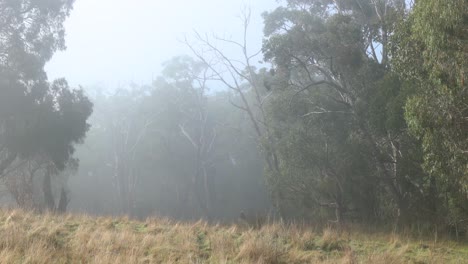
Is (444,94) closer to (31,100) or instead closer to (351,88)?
(351,88)

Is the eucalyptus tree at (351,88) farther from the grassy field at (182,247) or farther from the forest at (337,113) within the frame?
the grassy field at (182,247)

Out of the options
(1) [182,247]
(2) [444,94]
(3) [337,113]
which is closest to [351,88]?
(3) [337,113]

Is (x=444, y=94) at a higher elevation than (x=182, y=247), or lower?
higher

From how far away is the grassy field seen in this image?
19.5 ft

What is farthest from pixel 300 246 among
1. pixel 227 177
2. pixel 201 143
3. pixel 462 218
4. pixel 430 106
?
pixel 227 177

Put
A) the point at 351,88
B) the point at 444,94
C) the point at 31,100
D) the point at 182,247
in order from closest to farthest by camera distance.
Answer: the point at 182,247 → the point at 444,94 → the point at 351,88 → the point at 31,100

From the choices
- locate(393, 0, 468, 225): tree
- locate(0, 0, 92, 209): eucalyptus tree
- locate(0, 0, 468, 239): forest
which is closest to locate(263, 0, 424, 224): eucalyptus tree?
locate(0, 0, 468, 239): forest

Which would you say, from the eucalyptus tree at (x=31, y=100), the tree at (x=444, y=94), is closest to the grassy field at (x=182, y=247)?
the tree at (x=444, y=94)

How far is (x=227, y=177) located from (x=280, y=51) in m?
25.0

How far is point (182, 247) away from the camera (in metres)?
7.17

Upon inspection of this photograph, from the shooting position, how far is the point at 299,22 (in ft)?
64.8

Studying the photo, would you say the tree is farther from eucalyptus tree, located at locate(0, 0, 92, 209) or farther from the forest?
eucalyptus tree, located at locate(0, 0, 92, 209)

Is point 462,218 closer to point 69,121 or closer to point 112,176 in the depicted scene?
point 69,121

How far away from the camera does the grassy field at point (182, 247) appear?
5953 mm
